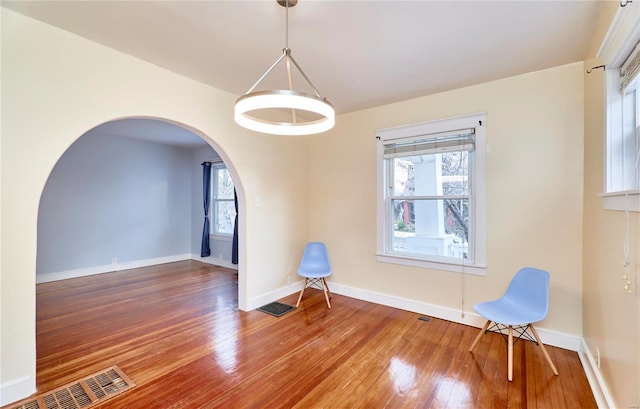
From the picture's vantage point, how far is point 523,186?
8.80 ft

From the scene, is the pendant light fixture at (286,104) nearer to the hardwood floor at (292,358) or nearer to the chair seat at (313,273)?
the hardwood floor at (292,358)

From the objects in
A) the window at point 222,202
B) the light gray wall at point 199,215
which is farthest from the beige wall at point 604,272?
the light gray wall at point 199,215

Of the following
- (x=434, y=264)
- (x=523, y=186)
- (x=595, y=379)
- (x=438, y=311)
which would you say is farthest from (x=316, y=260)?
(x=595, y=379)

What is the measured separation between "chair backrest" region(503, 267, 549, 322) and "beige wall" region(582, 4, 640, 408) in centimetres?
29

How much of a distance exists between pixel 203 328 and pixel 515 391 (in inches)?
108

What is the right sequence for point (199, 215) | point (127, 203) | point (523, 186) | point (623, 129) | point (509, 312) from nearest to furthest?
point (623, 129), point (509, 312), point (523, 186), point (127, 203), point (199, 215)

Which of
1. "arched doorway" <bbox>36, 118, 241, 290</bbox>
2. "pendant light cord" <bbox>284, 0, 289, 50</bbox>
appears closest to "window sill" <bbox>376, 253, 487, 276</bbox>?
"pendant light cord" <bbox>284, 0, 289, 50</bbox>

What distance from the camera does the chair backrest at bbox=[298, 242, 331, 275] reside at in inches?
147

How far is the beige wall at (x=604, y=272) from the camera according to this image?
1.40 metres

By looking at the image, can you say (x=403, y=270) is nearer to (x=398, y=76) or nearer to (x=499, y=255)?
(x=499, y=255)

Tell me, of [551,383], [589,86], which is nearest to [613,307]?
[551,383]

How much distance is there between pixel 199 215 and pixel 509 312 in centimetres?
604

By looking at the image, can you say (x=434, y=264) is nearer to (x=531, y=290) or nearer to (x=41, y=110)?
(x=531, y=290)

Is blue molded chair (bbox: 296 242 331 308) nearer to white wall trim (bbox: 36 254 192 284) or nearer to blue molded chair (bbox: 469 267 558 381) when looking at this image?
blue molded chair (bbox: 469 267 558 381)
